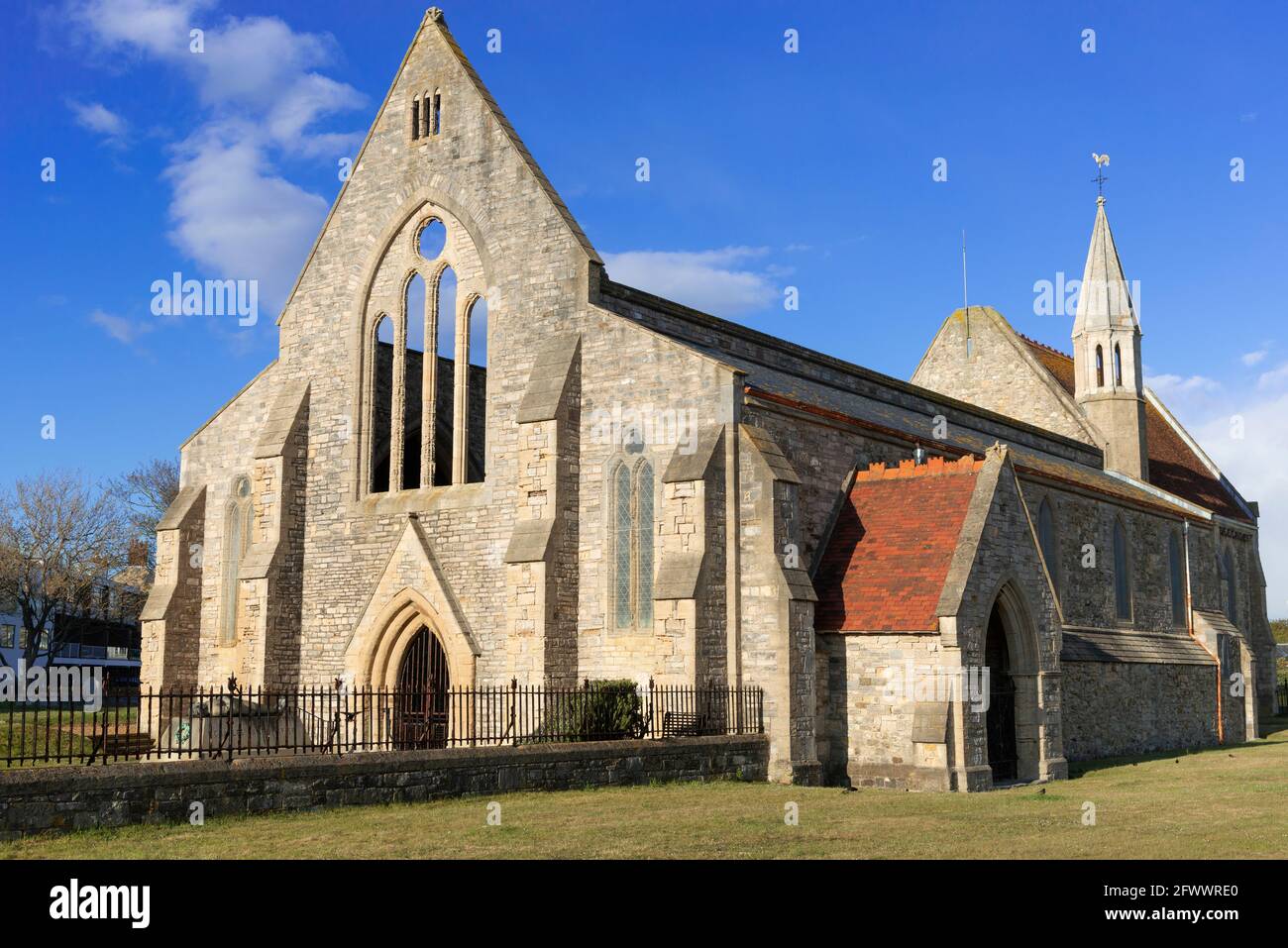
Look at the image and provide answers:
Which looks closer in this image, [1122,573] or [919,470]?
[919,470]

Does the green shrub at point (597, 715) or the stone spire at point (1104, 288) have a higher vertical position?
the stone spire at point (1104, 288)

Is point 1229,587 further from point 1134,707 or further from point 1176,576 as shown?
point 1134,707

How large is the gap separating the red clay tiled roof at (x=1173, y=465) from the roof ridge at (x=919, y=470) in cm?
2094

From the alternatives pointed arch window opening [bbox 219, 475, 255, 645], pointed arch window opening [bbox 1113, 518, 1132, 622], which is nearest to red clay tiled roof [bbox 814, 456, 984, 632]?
pointed arch window opening [bbox 1113, 518, 1132, 622]

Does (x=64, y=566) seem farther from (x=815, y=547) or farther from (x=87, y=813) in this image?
(x=87, y=813)

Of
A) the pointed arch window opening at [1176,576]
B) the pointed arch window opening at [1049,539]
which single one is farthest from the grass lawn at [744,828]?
the pointed arch window opening at [1176,576]

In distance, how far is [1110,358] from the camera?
43.1 metres

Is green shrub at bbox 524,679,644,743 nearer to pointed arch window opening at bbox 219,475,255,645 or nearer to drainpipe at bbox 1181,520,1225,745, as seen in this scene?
pointed arch window opening at bbox 219,475,255,645

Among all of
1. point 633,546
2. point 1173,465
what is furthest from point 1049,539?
point 1173,465

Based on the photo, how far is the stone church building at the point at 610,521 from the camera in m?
22.5

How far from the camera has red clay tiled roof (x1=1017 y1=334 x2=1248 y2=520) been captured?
4444 centimetres

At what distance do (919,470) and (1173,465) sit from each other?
2584 cm

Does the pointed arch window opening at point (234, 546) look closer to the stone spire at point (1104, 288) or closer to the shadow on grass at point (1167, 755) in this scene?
the shadow on grass at point (1167, 755)

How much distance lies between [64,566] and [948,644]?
4499 cm
